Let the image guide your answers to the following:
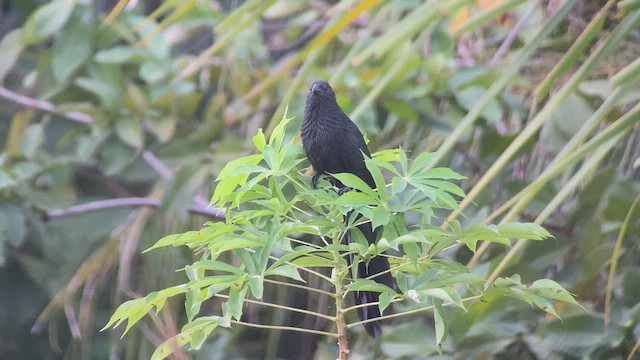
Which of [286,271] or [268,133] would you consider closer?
[286,271]

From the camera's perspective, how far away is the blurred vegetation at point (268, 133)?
1.80m

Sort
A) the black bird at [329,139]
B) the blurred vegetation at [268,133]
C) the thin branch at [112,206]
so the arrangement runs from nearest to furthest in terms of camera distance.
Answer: the black bird at [329,139], the blurred vegetation at [268,133], the thin branch at [112,206]

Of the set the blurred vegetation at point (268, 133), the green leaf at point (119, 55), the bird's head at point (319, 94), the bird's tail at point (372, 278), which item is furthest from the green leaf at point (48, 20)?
the bird's tail at point (372, 278)

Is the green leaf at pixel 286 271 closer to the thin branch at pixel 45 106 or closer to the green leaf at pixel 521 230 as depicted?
the green leaf at pixel 521 230

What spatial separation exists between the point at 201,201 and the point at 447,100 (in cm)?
67

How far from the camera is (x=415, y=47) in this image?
157cm

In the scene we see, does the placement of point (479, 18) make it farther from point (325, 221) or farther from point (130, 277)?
point (130, 277)

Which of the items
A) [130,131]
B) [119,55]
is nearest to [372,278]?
[130,131]

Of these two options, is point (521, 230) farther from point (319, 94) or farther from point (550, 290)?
point (319, 94)

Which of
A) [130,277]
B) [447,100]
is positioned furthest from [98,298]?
[447,100]

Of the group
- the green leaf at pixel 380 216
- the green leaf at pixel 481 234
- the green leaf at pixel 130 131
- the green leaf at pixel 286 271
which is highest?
the green leaf at pixel 380 216

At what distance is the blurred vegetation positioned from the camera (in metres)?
1.80

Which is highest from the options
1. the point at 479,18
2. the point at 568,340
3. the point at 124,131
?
the point at 479,18

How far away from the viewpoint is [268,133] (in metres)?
1.94
